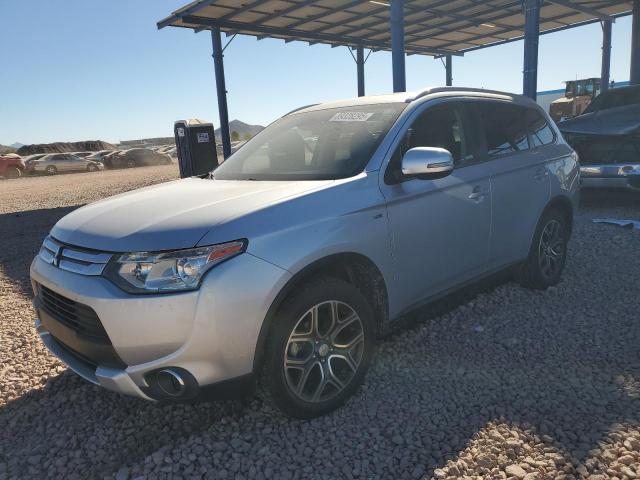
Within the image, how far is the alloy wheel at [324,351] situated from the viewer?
2523 mm

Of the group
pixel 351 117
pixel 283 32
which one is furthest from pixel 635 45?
pixel 351 117

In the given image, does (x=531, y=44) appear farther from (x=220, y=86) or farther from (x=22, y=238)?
(x=22, y=238)

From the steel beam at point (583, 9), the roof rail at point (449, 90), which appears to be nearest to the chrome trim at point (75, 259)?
the roof rail at point (449, 90)

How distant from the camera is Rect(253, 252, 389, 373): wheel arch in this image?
7.62 ft

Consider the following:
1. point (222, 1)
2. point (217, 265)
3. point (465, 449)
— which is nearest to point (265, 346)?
point (217, 265)

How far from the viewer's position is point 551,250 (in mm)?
4457

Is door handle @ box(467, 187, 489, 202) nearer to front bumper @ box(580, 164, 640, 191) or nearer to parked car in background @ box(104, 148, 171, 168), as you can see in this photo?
front bumper @ box(580, 164, 640, 191)

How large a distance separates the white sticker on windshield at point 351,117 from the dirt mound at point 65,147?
5119 centimetres

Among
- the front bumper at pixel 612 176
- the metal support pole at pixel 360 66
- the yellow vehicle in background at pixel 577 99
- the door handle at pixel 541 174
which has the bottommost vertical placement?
the front bumper at pixel 612 176

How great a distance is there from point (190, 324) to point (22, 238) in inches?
290

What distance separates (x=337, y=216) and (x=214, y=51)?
1176 cm

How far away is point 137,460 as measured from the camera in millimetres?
2426

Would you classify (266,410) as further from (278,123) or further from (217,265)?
(278,123)

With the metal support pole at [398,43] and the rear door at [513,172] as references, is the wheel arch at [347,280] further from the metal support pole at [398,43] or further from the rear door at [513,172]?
the metal support pole at [398,43]
